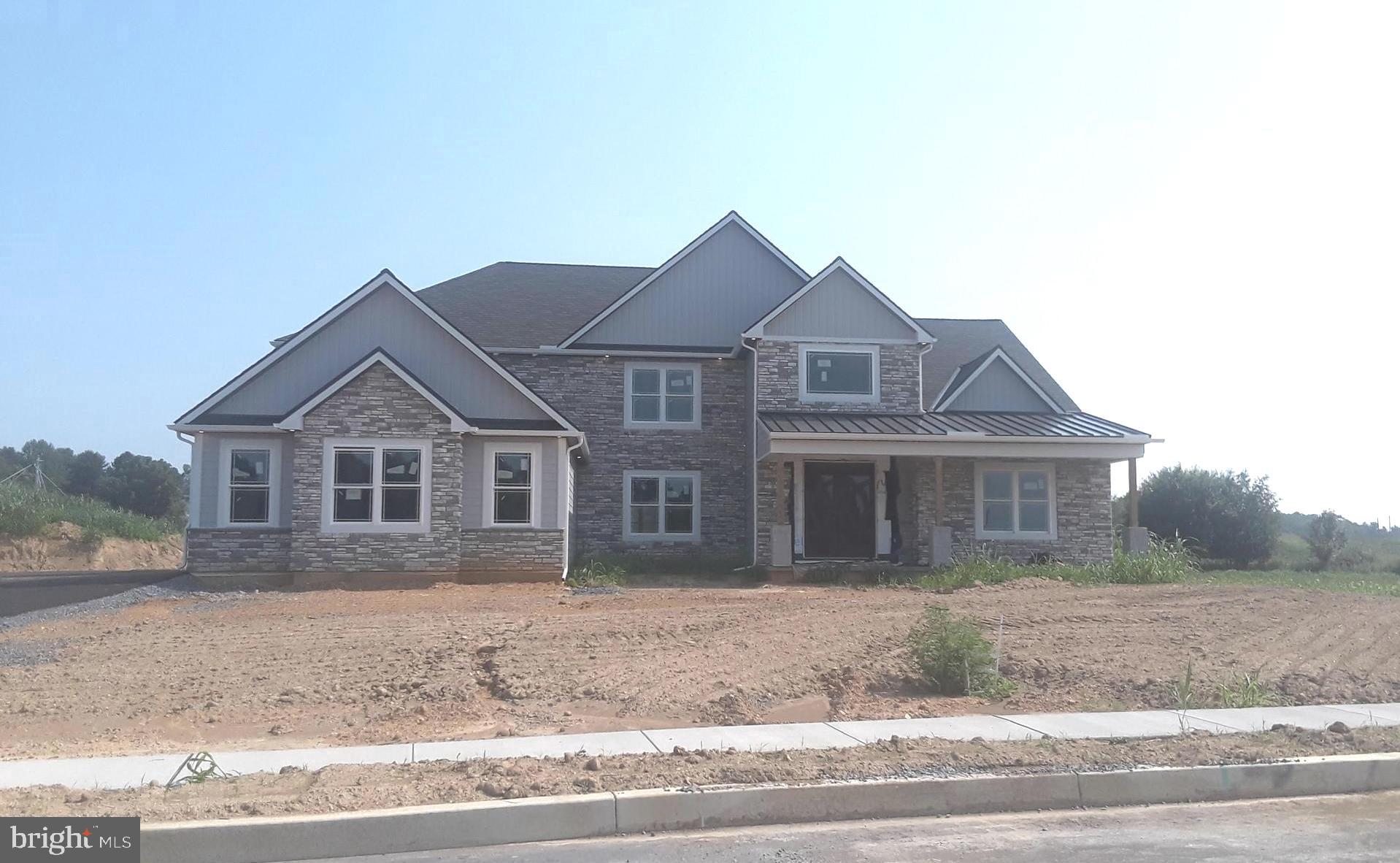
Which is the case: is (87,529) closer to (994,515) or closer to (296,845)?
(994,515)

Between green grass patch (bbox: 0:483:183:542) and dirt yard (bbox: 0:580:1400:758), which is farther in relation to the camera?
green grass patch (bbox: 0:483:183:542)

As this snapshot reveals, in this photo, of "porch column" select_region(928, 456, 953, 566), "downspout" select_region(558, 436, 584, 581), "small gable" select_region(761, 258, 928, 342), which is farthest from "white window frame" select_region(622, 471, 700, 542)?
"porch column" select_region(928, 456, 953, 566)

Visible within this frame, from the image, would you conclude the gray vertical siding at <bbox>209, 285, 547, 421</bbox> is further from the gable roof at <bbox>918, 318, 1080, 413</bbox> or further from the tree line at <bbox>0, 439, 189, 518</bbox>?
the tree line at <bbox>0, 439, 189, 518</bbox>

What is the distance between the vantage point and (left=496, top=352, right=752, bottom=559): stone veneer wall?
2536 centimetres

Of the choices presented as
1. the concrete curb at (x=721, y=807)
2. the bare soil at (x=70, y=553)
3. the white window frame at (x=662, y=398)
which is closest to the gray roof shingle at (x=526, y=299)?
the white window frame at (x=662, y=398)

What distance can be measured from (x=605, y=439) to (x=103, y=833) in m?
19.2

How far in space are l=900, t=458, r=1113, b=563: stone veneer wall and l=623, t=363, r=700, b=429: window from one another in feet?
Answer: 17.1

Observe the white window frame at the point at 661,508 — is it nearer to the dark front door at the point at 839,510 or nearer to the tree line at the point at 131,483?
the dark front door at the point at 839,510

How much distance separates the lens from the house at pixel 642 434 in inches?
779

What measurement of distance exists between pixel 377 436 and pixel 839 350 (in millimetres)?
10115

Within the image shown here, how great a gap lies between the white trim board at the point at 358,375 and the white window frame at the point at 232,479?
1.85ft

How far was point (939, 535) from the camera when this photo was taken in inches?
901

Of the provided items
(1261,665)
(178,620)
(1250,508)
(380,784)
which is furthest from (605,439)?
(1250,508)

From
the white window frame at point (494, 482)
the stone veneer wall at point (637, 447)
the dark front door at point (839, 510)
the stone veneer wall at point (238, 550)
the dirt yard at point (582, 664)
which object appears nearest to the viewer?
the dirt yard at point (582, 664)
